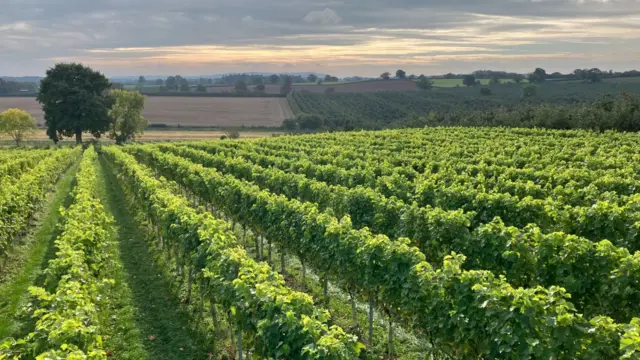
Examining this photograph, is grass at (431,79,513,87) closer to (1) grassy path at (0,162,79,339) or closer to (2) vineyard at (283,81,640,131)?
(2) vineyard at (283,81,640,131)

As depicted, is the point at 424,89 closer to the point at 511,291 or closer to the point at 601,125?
the point at 601,125

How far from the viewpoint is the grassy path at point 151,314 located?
10.4 meters

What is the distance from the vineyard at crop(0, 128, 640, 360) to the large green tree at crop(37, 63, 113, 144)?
54.1 meters

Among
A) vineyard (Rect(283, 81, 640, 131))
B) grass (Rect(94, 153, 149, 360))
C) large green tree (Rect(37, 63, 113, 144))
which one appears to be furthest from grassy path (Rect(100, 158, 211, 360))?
large green tree (Rect(37, 63, 113, 144))

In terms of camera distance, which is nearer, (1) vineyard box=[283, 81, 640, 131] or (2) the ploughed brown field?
(1) vineyard box=[283, 81, 640, 131]

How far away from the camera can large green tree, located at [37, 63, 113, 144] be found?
69750 millimetres

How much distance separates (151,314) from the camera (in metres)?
12.2

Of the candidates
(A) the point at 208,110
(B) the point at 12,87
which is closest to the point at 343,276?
(A) the point at 208,110

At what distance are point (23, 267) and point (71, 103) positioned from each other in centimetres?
6182

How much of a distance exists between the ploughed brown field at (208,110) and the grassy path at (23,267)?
76413mm

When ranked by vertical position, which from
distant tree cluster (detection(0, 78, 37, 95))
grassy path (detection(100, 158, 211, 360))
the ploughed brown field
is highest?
distant tree cluster (detection(0, 78, 37, 95))

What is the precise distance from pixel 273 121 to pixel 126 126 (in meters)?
31.2

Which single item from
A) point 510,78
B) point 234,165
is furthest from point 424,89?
point 234,165

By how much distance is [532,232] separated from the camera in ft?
32.1
